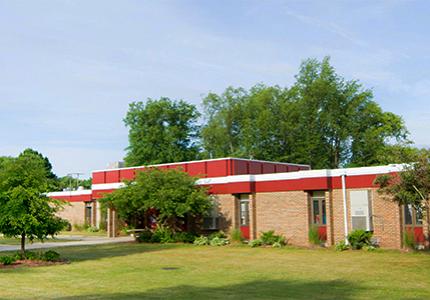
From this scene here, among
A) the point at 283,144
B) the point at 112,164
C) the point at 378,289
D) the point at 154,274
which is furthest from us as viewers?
the point at 283,144

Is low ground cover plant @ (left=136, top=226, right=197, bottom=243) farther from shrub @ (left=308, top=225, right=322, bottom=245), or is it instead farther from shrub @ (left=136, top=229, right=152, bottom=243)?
shrub @ (left=308, top=225, right=322, bottom=245)

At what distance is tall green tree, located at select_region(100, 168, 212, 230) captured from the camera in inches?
1217

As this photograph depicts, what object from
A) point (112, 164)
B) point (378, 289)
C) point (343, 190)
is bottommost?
point (378, 289)

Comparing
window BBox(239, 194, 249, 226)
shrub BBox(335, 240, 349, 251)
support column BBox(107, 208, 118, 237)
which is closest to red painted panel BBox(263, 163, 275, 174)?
window BBox(239, 194, 249, 226)

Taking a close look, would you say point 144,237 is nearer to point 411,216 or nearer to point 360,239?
point 360,239

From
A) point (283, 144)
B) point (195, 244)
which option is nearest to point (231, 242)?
point (195, 244)

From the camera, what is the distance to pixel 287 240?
29766 millimetres

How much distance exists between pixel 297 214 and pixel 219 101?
131 feet

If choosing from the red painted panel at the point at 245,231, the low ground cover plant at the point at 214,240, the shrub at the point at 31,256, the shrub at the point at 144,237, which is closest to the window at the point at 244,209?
the red painted panel at the point at 245,231

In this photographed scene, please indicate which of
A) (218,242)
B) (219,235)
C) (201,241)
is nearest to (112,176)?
(219,235)

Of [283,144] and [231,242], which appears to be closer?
[231,242]

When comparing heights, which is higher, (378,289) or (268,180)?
(268,180)

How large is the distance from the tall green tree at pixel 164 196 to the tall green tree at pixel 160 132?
30031 millimetres

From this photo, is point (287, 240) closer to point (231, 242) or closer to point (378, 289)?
point (231, 242)
